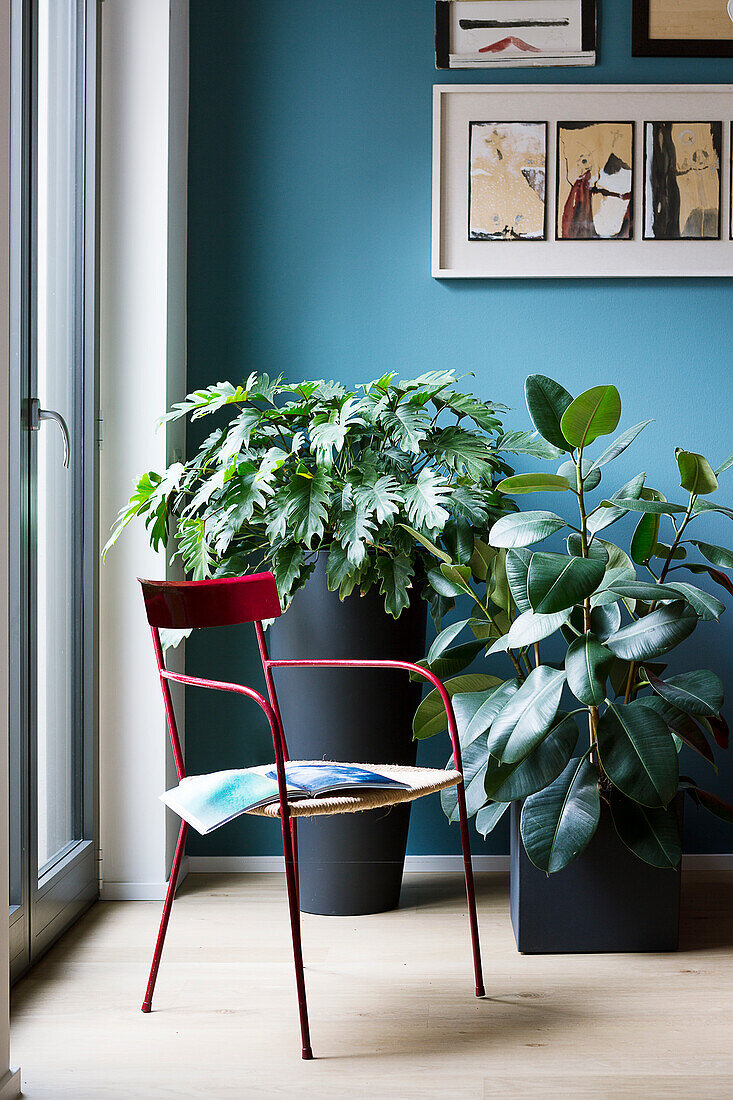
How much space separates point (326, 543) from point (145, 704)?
0.62 metres

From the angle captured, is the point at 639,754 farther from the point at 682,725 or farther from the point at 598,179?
the point at 598,179

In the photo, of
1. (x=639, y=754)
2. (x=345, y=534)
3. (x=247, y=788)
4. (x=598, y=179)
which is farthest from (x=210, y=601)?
(x=598, y=179)

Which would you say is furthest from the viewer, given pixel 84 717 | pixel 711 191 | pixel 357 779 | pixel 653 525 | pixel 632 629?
pixel 711 191

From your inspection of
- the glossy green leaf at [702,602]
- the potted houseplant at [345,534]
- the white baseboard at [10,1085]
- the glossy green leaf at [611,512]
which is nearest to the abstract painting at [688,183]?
the potted houseplant at [345,534]

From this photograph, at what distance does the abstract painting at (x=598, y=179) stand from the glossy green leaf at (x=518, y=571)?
111 centimetres

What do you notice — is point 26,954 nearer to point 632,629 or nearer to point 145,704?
point 145,704

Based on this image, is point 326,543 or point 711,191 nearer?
point 326,543

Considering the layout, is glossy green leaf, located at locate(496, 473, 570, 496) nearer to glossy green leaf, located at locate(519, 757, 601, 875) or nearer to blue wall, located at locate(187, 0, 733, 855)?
glossy green leaf, located at locate(519, 757, 601, 875)

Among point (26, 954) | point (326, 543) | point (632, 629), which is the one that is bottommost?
point (26, 954)

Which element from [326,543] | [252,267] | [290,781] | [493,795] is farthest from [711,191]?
[290,781]

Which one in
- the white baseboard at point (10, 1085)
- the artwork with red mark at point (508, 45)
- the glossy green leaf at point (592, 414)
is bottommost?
the white baseboard at point (10, 1085)

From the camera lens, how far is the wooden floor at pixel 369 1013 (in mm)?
1448

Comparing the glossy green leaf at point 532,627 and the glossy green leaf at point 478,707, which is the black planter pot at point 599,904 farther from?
the glossy green leaf at point 532,627

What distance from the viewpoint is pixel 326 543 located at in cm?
205
